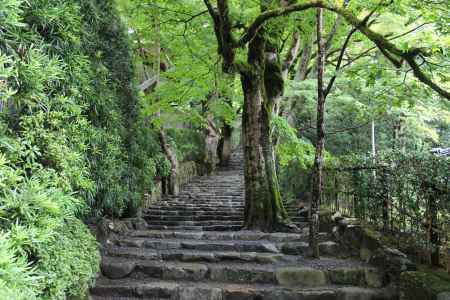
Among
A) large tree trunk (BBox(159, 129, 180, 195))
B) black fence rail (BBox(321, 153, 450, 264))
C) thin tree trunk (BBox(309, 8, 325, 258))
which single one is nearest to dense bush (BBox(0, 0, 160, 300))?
thin tree trunk (BBox(309, 8, 325, 258))

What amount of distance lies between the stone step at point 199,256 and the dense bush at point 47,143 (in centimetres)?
143

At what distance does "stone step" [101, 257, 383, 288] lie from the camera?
5.14m

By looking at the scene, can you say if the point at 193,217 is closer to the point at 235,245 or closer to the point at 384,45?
the point at 235,245

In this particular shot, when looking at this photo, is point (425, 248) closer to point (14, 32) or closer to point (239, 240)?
point (239, 240)

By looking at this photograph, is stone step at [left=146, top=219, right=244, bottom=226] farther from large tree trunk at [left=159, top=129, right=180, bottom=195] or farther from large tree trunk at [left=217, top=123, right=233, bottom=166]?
large tree trunk at [left=217, top=123, right=233, bottom=166]

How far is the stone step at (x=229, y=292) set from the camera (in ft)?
15.6

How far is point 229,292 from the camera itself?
4.86 m

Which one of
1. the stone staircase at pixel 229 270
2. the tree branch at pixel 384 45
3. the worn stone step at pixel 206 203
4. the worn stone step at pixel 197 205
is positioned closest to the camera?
the tree branch at pixel 384 45

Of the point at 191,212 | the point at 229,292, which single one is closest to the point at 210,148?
the point at 191,212

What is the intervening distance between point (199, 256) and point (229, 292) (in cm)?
118

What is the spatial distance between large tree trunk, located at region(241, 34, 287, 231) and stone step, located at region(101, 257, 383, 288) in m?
2.04

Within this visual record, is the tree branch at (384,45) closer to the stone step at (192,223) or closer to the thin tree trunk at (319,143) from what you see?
the thin tree trunk at (319,143)

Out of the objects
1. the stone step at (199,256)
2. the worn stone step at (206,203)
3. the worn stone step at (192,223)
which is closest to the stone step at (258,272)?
Result: the stone step at (199,256)

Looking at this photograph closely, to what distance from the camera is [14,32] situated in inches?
102
